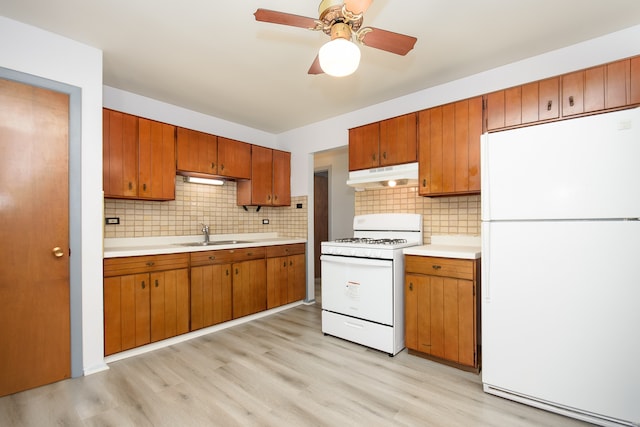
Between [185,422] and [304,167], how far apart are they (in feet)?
10.7

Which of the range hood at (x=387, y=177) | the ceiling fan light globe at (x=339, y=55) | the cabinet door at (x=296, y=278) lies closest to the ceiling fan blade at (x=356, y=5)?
the ceiling fan light globe at (x=339, y=55)

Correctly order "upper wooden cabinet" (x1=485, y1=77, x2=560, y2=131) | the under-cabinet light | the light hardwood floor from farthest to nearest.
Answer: the under-cabinet light
"upper wooden cabinet" (x1=485, y1=77, x2=560, y2=131)
the light hardwood floor

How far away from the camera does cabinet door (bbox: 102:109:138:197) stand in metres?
2.70

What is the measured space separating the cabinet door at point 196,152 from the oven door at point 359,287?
1.73 meters

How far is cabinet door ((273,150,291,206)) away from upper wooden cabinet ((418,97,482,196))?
2.11 m

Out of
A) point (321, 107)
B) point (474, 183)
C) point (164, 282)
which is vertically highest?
point (321, 107)

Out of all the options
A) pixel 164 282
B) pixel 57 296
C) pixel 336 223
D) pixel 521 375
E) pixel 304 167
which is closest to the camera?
pixel 521 375

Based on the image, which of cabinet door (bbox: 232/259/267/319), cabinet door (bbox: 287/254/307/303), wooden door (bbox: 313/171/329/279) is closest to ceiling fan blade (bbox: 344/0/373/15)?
cabinet door (bbox: 232/259/267/319)

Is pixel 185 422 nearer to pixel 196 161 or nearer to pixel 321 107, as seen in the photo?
pixel 196 161

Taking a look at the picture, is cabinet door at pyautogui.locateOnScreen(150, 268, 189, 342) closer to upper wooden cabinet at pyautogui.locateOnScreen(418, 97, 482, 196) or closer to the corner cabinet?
the corner cabinet

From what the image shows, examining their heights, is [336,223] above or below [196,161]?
below

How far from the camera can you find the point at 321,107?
3658 mm

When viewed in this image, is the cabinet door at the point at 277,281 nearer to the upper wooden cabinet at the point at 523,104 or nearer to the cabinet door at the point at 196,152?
the cabinet door at the point at 196,152

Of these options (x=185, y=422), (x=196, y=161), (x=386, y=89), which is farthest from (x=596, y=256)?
(x=196, y=161)
